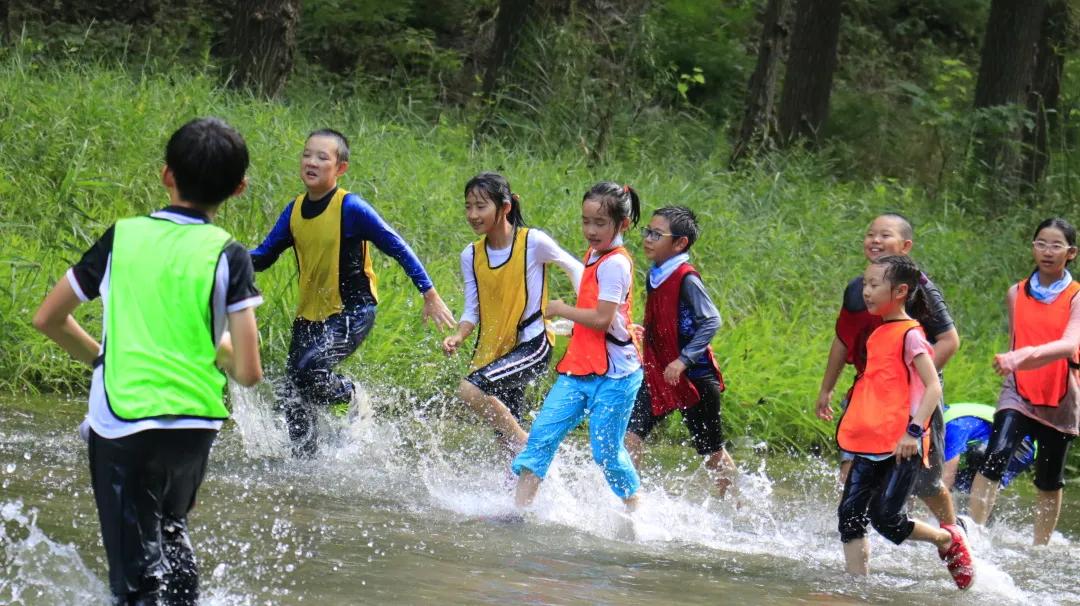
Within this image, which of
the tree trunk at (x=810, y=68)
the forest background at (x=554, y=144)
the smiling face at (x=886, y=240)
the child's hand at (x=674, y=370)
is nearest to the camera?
the smiling face at (x=886, y=240)

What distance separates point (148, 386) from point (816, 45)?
48.0 feet

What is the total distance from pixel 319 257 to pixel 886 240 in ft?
9.12

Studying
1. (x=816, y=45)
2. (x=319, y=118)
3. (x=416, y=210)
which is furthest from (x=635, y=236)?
(x=816, y=45)

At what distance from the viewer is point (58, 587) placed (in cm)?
433

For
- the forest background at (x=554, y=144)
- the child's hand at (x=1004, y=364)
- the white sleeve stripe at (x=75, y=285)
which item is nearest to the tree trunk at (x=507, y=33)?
the forest background at (x=554, y=144)

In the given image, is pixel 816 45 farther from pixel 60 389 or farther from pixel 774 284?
pixel 60 389

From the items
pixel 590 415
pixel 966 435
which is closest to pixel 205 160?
pixel 590 415

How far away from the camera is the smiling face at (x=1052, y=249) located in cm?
704

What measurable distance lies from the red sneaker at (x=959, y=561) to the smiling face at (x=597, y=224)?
1.92m

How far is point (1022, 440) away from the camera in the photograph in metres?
7.27

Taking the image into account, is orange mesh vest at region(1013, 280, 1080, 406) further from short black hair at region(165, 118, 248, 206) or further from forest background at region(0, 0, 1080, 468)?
short black hair at region(165, 118, 248, 206)

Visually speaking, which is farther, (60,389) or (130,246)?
(60,389)

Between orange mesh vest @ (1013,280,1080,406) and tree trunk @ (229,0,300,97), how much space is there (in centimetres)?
803

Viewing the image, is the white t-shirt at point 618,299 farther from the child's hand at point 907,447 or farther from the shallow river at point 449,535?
the child's hand at point 907,447
